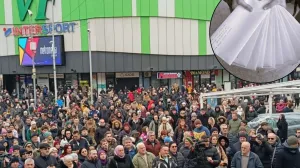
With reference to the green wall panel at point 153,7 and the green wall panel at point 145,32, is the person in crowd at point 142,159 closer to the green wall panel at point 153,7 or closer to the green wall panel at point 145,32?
the green wall panel at point 145,32

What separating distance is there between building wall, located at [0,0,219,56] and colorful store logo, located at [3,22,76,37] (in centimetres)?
38

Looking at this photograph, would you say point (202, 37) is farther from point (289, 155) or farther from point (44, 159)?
point (289, 155)

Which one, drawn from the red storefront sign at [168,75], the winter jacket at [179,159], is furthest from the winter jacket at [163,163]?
the red storefront sign at [168,75]

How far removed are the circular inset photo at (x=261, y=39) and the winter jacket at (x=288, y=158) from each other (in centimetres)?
172

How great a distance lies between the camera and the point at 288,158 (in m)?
7.84

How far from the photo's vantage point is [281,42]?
22.3 feet

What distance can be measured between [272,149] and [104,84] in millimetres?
29239

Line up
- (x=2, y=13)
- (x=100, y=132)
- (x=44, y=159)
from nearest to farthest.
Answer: (x=44, y=159) < (x=100, y=132) < (x=2, y=13)

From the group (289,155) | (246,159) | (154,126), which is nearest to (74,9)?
(154,126)

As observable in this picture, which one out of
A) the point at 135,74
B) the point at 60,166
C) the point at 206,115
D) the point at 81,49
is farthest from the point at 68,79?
the point at 60,166

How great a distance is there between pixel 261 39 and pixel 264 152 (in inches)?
126

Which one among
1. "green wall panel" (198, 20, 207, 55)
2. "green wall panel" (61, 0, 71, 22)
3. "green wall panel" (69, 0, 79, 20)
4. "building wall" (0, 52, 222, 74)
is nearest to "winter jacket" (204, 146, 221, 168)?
"building wall" (0, 52, 222, 74)

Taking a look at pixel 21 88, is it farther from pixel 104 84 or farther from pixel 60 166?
pixel 60 166

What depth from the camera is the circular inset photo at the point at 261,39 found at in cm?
675
